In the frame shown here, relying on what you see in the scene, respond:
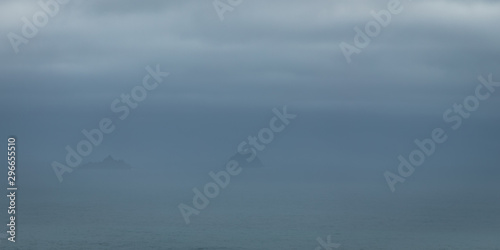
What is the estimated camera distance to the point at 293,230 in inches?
3460

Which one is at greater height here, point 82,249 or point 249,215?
point 249,215

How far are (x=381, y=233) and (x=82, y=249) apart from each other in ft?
121

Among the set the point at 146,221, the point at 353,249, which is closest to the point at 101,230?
the point at 146,221

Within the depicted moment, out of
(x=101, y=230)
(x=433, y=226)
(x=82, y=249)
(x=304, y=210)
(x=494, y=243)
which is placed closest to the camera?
(x=82, y=249)

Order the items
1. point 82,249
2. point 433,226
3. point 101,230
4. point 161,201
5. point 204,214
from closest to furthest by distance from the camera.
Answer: point 82,249, point 101,230, point 433,226, point 204,214, point 161,201

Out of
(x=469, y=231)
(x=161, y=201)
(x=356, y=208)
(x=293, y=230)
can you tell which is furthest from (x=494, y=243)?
(x=161, y=201)

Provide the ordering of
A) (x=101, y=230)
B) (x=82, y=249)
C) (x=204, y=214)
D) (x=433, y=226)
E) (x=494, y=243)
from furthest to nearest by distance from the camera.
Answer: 1. (x=204, y=214)
2. (x=433, y=226)
3. (x=101, y=230)
4. (x=494, y=243)
5. (x=82, y=249)

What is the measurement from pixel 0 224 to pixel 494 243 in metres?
59.8

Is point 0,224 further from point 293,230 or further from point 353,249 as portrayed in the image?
point 353,249

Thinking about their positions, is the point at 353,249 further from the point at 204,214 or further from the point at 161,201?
the point at 161,201

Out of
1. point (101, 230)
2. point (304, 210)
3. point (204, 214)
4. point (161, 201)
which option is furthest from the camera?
point (161, 201)

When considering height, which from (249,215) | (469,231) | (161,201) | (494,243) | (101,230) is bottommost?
(494,243)

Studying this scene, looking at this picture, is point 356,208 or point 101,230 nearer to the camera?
point 101,230

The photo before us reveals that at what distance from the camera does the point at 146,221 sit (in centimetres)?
9700
